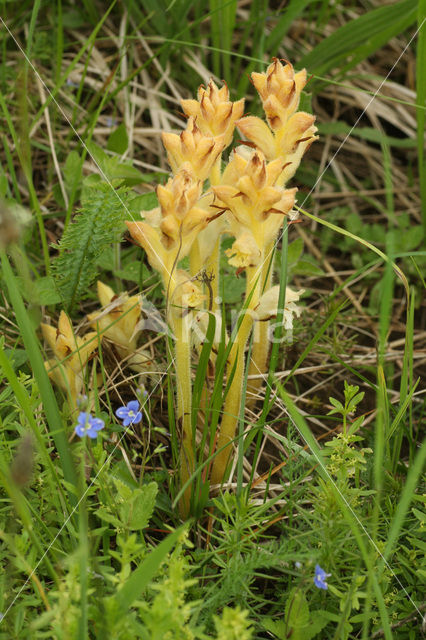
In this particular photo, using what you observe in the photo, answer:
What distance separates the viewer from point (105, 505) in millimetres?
1557

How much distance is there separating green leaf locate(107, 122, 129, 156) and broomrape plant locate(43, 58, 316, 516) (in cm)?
87

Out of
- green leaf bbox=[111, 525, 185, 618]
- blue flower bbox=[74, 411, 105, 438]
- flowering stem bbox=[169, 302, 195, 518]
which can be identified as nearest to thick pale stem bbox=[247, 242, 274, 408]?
flowering stem bbox=[169, 302, 195, 518]

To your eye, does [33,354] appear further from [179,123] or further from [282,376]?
[179,123]

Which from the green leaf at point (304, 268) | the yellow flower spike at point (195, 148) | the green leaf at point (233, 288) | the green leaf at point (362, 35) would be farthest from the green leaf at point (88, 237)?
the green leaf at point (362, 35)

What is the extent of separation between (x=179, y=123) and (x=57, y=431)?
222cm

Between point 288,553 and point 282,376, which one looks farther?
point 282,376

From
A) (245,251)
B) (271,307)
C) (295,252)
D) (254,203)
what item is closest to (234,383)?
(271,307)

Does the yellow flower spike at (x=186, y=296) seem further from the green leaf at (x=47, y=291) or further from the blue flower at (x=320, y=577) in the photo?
the blue flower at (x=320, y=577)

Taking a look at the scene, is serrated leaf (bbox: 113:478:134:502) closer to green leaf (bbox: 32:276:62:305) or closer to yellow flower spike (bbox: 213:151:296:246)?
yellow flower spike (bbox: 213:151:296:246)

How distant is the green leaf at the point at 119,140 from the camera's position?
2609mm

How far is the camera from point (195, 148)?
5.30 ft

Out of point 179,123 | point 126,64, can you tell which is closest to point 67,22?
point 126,64

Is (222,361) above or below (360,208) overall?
above

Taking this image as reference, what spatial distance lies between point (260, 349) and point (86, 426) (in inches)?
31.6
